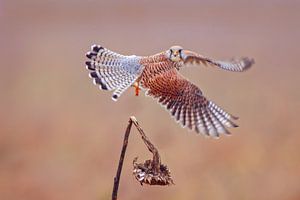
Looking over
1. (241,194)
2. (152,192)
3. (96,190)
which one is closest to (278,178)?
(241,194)

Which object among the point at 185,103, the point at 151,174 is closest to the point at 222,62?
the point at 185,103

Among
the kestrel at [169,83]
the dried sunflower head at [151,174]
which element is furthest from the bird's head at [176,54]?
the dried sunflower head at [151,174]

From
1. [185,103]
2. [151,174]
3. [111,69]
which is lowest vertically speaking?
[151,174]

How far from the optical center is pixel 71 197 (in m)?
1.73

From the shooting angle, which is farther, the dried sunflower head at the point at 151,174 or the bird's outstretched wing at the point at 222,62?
the bird's outstretched wing at the point at 222,62

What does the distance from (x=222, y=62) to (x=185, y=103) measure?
0.13 metres

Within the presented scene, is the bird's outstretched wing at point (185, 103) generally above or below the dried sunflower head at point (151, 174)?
above

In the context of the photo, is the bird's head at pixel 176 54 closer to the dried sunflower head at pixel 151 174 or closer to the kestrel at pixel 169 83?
the kestrel at pixel 169 83

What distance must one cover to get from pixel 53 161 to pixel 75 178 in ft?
0.34

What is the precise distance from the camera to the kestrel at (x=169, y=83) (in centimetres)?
76

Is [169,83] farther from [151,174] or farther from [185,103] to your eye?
[151,174]

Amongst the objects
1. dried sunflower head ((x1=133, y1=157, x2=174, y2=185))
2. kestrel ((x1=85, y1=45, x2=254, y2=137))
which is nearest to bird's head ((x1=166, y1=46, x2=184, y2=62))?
kestrel ((x1=85, y1=45, x2=254, y2=137))

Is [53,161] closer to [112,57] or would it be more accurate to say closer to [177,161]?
[177,161]

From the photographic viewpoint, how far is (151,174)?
0.63 metres
